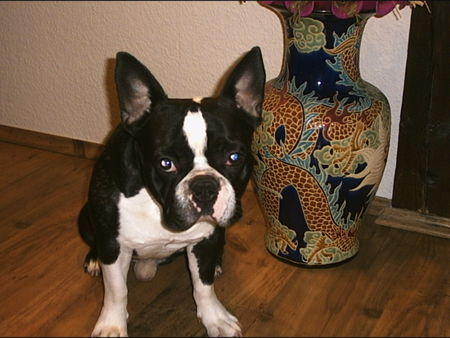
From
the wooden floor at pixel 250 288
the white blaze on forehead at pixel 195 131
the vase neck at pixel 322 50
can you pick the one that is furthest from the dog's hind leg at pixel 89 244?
the vase neck at pixel 322 50

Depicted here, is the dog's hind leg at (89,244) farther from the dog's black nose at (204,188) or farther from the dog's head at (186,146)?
the dog's black nose at (204,188)

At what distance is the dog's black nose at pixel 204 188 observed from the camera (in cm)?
174

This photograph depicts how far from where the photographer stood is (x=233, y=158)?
72.2 inches

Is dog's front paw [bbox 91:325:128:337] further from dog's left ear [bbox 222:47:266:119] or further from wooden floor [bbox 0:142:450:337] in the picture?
dog's left ear [bbox 222:47:266:119]

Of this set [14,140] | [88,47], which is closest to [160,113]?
[88,47]

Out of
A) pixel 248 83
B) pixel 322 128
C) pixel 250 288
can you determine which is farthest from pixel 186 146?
pixel 250 288

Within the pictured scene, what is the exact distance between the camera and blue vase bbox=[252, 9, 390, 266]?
2.10m

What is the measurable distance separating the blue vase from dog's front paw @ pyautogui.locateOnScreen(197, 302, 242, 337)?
0.45 metres

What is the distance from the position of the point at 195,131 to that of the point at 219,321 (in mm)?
624

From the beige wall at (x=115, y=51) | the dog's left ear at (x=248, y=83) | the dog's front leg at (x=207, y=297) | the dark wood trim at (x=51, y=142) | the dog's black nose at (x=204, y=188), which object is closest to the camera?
the dog's black nose at (x=204, y=188)

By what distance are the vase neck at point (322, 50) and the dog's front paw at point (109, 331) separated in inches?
37.5

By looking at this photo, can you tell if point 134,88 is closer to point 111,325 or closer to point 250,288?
point 111,325

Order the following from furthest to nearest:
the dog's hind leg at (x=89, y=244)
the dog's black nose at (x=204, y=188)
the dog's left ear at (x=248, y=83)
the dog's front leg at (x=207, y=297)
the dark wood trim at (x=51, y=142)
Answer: the dark wood trim at (x=51, y=142) → the dog's hind leg at (x=89, y=244) → the dog's front leg at (x=207, y=297) → the dog's left ear at (x=248, y=83) → the dog's black nose at (x=204, y=188)

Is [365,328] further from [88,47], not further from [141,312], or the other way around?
[88,47]
